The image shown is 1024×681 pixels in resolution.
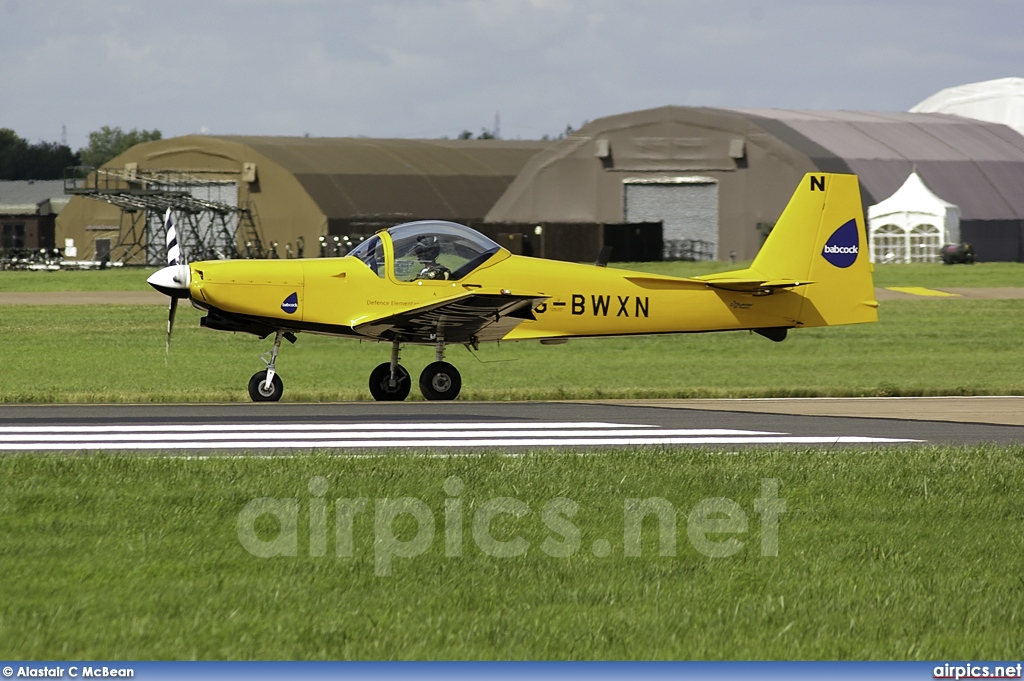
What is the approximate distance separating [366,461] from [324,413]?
507 cm

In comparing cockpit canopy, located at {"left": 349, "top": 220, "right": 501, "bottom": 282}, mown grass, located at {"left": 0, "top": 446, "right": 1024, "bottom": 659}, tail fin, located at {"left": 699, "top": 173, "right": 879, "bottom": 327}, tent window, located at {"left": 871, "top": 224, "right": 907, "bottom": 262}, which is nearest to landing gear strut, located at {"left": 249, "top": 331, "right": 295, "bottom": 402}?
cockpit canopy, located at {"left": 349, "top": 220, "right": 501, "bottom": 282}

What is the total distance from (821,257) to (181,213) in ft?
178

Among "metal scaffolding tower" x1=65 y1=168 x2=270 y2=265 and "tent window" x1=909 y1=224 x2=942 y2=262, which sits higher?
"metal scaffolding tower" x1=65 y1=168 x2=270 y2=265

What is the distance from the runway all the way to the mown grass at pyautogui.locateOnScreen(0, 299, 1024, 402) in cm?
278

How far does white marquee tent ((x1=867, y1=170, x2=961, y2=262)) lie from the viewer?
59.9 metres

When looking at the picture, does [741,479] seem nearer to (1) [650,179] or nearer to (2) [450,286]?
(2) [450,286]

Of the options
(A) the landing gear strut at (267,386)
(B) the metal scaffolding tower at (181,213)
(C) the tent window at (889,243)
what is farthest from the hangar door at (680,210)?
(A) the landing gear strut at (267,386)

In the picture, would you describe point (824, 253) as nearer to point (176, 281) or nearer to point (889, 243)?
point (176, 281)

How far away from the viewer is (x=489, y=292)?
17.2 meters

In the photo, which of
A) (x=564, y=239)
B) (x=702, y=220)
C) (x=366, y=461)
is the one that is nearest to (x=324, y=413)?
(x=366, y=461)

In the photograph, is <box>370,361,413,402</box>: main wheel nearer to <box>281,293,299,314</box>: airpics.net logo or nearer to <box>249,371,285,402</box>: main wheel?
<box>249,371,285,402</box>: main wheel

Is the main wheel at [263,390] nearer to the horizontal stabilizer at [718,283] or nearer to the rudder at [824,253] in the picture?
the horizontal stabilizer at [718,283]

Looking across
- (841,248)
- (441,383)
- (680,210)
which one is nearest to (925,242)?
(680,210)

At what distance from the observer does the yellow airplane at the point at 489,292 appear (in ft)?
56.7
